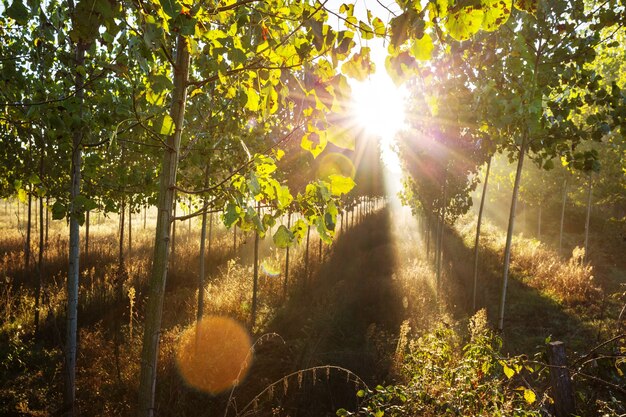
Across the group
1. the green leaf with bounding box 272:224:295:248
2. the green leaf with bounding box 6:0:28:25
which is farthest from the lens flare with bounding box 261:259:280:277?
the green leaf with bounding box 6:0:28:25

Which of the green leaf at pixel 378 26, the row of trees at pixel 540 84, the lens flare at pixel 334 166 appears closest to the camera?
the green leaf at pixel 378 26

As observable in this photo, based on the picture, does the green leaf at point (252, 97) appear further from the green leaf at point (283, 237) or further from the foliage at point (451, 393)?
the foliage at point (451, 393)

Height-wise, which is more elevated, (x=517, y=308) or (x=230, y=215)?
(x=230, y=215)

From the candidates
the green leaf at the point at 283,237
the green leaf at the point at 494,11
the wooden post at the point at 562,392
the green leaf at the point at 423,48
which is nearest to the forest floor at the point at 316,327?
the wooden post at the point at 562,392

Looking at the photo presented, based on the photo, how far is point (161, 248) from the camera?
2.03 meters

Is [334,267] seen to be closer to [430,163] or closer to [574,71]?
[430,163]

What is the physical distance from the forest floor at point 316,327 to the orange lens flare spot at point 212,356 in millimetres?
185

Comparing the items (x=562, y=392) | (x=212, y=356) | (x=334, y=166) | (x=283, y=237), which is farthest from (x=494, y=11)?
(x=212, y=356)

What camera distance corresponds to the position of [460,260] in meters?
14.3

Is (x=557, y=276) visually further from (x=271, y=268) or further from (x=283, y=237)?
(x=283, y=237)

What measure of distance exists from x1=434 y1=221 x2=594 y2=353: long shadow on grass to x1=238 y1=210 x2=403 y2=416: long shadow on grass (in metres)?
2.01

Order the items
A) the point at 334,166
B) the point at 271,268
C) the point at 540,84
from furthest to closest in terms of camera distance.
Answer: the point at 271,268
the point at 540,84
the point at 334,166

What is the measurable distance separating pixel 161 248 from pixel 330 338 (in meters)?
5.62

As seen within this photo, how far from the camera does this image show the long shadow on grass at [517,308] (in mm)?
7742
